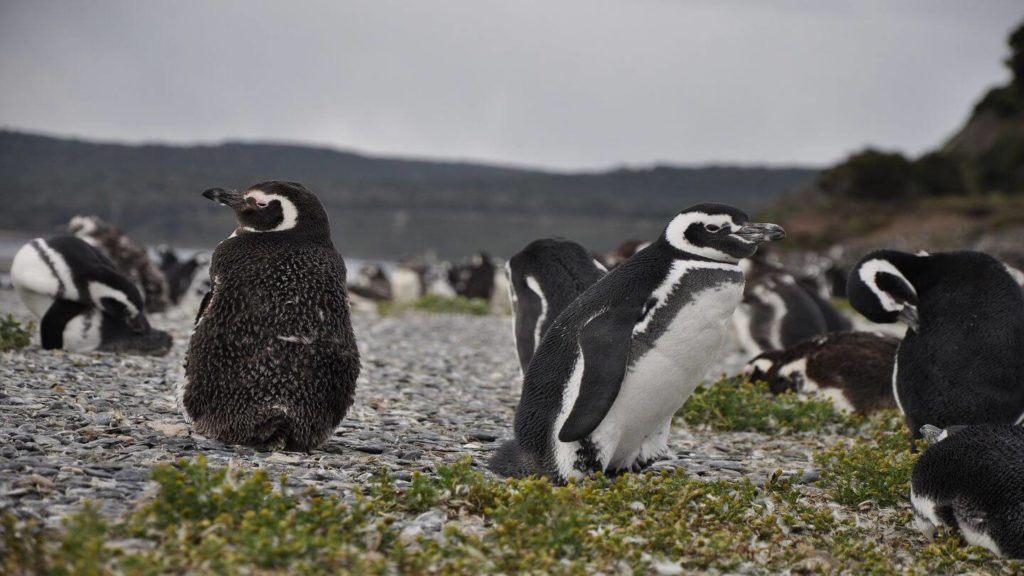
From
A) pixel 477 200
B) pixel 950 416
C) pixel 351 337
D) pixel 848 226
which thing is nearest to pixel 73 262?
pixel 351 337

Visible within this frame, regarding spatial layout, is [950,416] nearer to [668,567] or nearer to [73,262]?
[668,567]

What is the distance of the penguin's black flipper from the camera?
14.4 feet

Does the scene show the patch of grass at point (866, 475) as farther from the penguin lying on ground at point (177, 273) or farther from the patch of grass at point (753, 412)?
the penguin lying on ground at point (177, 273)

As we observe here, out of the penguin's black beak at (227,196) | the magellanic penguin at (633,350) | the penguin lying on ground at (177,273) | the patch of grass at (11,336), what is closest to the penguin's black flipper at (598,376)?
the magellanic penguin at (633,350)

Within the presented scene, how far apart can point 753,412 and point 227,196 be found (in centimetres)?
382

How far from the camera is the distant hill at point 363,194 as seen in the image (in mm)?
73312

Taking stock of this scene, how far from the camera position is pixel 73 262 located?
7941 millimetres

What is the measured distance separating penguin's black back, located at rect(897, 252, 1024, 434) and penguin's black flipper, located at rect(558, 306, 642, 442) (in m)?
2.37

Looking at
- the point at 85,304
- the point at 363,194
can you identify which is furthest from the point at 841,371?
the point at 363,194

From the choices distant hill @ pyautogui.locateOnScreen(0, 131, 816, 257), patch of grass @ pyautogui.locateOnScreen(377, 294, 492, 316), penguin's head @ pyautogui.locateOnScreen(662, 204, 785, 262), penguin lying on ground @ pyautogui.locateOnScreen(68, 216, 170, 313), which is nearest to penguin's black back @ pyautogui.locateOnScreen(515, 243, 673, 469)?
penguin's head @ pyautogui.locateOnScreen(662, 204, 785, 262)

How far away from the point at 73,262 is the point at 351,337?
4.00 meters

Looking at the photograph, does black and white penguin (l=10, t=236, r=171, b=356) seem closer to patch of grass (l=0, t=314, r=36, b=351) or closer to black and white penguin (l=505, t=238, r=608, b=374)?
patch of grass (l=0, t=314, r=36, b=351)

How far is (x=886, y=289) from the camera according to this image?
6039mm

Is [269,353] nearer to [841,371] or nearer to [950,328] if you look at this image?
[950,328]
